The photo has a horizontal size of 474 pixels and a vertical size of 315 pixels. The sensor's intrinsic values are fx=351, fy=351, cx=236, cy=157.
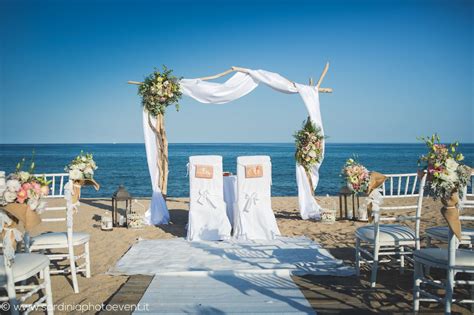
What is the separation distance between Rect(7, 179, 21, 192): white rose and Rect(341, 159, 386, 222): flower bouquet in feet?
11.2

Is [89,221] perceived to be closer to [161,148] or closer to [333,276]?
[161,148]

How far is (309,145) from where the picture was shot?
7398 mm

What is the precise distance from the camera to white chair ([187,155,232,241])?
5875 mm

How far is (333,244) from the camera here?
5621 mm

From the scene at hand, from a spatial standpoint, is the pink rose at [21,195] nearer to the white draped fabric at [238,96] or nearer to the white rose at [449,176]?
the white rose at [449,176]

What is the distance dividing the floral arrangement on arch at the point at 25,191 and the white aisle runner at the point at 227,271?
4.37ft

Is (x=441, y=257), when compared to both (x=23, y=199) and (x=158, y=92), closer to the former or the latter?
(x=23, y=199)

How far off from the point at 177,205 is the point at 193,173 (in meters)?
4.52

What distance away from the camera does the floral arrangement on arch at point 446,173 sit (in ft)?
9.51

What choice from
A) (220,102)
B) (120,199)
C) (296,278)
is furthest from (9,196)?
(220,102)

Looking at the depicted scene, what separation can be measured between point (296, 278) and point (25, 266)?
2713 millimetres

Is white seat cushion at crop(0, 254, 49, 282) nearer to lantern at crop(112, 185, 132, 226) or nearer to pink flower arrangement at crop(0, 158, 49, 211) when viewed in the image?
pink flower arrangement at crop(0, 158, 49, 211)

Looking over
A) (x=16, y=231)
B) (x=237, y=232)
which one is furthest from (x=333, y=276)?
(x=16, y=231)

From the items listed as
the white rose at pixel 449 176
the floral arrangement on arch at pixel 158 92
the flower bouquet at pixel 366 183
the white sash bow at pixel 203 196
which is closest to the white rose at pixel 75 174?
the white sash bow at pixel 203 196
